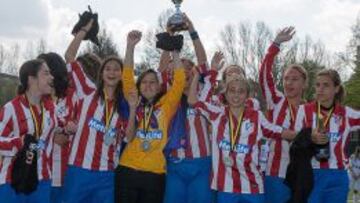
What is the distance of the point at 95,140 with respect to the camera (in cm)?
682

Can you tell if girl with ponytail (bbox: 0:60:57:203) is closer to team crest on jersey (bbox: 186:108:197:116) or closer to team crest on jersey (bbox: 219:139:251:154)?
team crest on jersey (bbox: 186:108:197:116)

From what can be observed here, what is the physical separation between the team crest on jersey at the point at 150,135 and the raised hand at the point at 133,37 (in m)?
0.92

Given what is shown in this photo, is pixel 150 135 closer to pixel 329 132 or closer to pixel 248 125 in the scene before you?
pixel 248 125

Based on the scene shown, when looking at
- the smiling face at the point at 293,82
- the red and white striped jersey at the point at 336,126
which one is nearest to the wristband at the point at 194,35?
the smiling face at the point at 293,82

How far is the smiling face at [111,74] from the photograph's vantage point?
22.8 ft

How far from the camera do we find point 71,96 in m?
7.30

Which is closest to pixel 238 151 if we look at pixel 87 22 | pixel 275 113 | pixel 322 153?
pixel 322 153

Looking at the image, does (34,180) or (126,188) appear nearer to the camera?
(34,180)

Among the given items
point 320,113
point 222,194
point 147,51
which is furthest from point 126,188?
point 147,51

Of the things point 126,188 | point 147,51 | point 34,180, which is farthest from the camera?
point 147,51

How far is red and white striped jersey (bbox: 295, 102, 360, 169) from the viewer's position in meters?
6.97

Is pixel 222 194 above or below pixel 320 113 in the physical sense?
below

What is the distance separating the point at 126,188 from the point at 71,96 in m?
1.31

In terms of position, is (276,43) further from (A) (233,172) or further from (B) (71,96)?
(B) (71,96)
